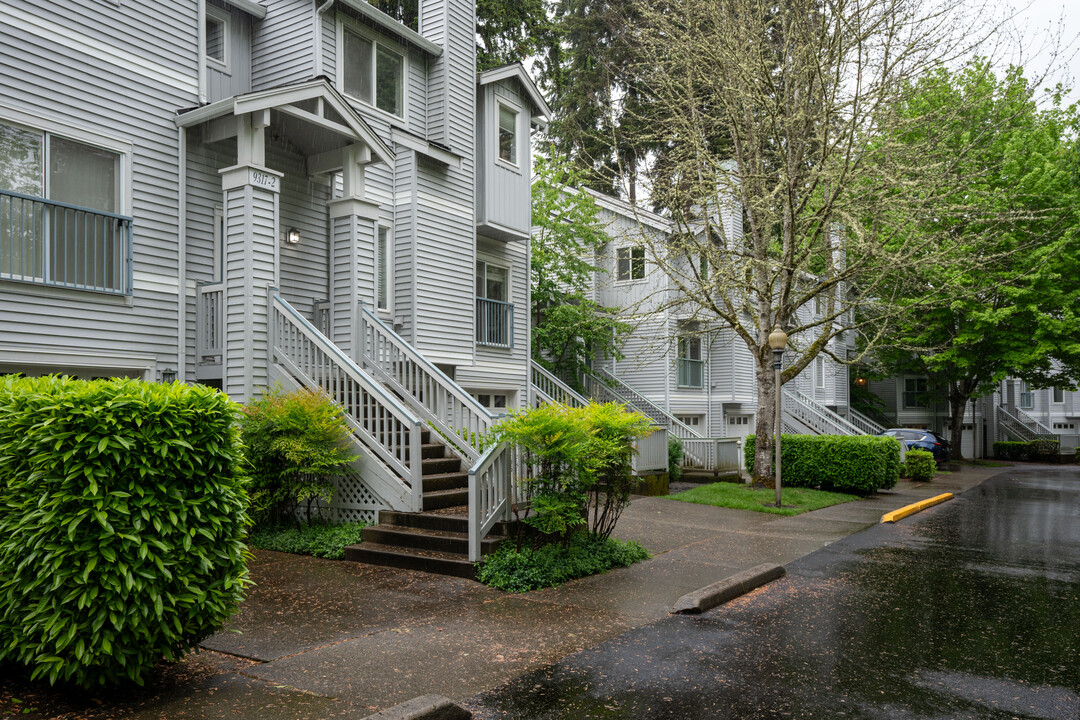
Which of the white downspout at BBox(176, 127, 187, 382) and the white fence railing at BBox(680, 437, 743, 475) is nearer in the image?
the white downspout at BBox(176, 127, 187, 382)

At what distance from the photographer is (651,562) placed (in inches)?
386

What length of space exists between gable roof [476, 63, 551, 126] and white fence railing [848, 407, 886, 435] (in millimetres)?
25177

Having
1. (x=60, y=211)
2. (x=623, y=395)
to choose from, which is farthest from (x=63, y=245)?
(x=623, y=395)

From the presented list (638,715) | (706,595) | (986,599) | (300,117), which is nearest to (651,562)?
(706,595)

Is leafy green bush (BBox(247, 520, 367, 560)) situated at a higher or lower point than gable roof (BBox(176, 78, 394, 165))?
lower

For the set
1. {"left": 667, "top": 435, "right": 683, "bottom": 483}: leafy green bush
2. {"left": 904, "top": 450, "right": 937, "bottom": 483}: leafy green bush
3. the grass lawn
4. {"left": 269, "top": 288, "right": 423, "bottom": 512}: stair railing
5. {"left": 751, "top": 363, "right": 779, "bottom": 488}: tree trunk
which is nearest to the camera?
{"left": 269, "top": 288, "right": 423, "bottom": 512}: stair railing

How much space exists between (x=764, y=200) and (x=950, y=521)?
7.39 metres

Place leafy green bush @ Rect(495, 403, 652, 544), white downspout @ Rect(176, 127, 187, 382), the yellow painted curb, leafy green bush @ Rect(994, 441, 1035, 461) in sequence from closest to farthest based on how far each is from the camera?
leafy green bush @ Rect(495, 403, 652, 544), white downspout @ Rect(176, 127, 187, 382), the yellow painted curb, leafy green bush @ Rect(994, 441, 1035, 461)

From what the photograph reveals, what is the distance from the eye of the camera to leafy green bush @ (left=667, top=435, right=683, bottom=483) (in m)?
21.8

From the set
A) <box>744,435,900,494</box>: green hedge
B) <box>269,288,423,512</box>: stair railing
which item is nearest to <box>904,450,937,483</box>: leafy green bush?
<box>744,435,900,494</box>: green hedge

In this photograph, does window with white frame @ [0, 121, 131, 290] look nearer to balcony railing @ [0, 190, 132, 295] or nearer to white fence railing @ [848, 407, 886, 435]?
balcony railing @ [0, 190, 132, 295]

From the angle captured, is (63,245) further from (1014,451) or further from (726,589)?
(1014,451)

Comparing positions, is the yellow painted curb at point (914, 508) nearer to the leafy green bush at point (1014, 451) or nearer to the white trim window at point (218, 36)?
the white trim window at point (218, 36)

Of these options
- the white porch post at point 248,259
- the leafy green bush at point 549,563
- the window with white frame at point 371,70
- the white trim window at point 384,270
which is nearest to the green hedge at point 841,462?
the white trim window at point 384,270
